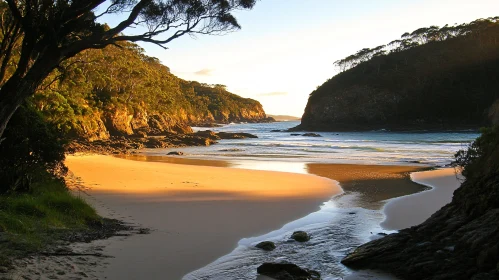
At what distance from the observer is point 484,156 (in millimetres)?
6645

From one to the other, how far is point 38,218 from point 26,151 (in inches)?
81.7

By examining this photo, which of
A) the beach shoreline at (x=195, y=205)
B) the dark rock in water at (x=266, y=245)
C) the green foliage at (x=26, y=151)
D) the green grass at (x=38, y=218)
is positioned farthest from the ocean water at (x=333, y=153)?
the dark rock in water at (x=266, y=245)

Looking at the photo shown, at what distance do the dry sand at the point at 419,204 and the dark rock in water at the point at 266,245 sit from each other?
109 inches

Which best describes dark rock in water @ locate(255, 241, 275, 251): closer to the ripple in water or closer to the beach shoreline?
the ripple in water

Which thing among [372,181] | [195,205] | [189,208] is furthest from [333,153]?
[189,208]

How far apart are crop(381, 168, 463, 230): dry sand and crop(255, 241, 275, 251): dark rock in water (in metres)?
2.76

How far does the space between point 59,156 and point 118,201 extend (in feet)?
5.86

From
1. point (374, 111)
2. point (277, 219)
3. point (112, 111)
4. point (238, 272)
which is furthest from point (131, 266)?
point (374, 111)

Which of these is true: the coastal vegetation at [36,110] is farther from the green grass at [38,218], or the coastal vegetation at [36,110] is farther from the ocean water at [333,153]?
the ocean water at [333,153]

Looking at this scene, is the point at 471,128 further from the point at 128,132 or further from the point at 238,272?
the point at 238,272

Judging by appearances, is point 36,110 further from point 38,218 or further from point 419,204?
point 419,204

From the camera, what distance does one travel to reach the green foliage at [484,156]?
543 centimetres

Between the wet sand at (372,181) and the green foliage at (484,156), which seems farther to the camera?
the wet sand at (372,181)

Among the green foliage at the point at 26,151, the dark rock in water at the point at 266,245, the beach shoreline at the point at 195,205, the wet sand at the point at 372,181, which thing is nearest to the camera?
the beach shoreline at the point at 195,205
